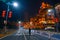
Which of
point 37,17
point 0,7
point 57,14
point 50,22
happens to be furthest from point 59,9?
point 37,17

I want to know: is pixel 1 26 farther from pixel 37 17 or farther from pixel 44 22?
pixel 37 17

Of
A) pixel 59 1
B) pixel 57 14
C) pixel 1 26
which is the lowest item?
pixel 1 26

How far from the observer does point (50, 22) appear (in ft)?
383

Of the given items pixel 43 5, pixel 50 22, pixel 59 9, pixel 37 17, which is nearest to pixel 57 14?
pixel 59 9

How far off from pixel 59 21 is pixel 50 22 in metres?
32.8

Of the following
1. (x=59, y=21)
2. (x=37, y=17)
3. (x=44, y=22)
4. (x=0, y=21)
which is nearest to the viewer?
(x=0, y=21)

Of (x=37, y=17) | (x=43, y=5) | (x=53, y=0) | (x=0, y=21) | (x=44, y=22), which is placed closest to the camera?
(x=0, y=21)

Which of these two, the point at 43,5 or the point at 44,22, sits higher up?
the point at 43,5

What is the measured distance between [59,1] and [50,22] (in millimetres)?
28780

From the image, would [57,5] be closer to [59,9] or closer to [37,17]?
[59,9]

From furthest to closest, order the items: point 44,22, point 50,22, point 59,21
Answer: point 44,22 < point 50,22 < point 59,21

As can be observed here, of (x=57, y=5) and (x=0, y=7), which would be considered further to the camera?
(x=57, y=5)

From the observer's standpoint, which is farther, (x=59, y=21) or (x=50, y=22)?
(x=50, y=22)

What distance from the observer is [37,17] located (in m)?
164
